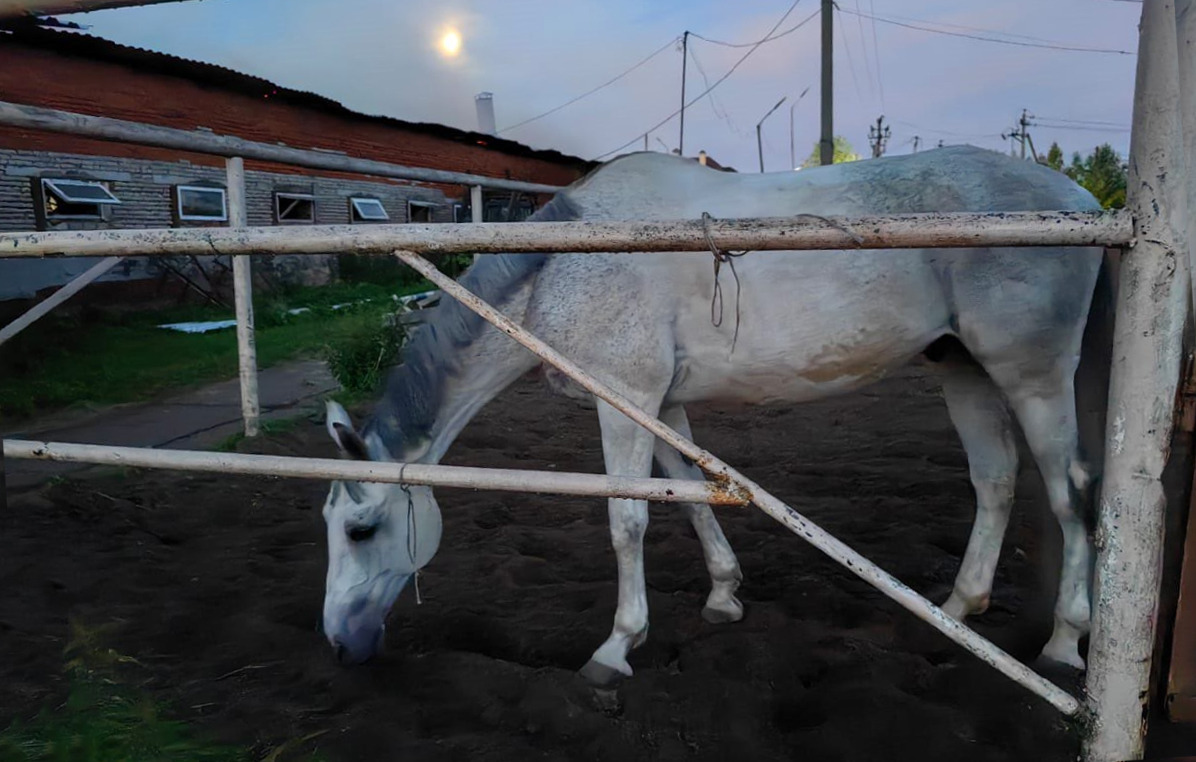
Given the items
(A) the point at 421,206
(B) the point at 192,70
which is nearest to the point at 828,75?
(A) the point at 421,206

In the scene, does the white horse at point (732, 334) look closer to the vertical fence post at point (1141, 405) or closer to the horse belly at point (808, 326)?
the horse belly at point (808, 326)

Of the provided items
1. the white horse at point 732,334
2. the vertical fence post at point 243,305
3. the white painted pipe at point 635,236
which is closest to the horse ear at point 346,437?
the white horse at point 732,334

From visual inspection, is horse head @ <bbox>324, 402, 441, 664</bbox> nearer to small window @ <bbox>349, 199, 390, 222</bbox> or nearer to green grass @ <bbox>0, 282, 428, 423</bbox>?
green grass @ <bbox>0, 282, 428, 423</bbox>

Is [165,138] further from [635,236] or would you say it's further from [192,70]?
[192,70]

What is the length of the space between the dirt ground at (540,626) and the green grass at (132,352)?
242 cm

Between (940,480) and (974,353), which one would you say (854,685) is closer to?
(974,353)

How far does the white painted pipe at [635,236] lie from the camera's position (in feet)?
4.08

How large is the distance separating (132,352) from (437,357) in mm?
6831

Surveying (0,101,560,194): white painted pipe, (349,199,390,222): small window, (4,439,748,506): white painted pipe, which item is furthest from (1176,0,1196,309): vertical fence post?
(349,199,390,222): small window

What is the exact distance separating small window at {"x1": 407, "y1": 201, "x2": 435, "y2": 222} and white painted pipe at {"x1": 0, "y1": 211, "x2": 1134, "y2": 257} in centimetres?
1559

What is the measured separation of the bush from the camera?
6.00 meters

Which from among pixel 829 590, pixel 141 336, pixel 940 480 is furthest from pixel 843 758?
pixel 141 336

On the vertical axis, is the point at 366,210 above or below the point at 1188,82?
above

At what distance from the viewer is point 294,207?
14.0 meters
